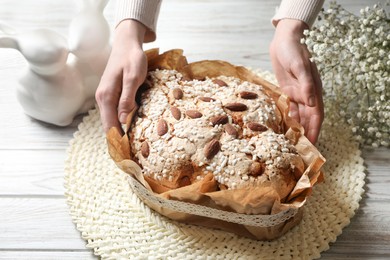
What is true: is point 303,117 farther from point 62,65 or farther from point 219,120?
point 62,65

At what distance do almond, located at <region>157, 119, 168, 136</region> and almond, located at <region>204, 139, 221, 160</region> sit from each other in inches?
4.6

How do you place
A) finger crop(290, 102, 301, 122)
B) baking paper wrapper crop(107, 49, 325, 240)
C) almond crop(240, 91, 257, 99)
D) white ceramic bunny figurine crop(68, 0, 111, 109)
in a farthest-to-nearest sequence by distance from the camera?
white ceramic bunny figurine crop(68, 0, 111, 109) < finger crop(290, 102, 301, 122) < almond crop(240, 91, 257, 99) < baking paper wrapper crop(107, 49, 325, 240)

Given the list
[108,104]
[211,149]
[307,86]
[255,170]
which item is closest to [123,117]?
[108,104]

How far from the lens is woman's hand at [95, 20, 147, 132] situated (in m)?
1.57

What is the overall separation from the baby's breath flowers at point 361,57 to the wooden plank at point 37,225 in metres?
0.77

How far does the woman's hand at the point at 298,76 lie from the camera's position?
1618mm

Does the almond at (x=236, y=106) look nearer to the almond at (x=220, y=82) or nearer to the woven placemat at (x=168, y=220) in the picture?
the almond at (x=220, y=82)

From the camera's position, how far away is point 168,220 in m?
1.55

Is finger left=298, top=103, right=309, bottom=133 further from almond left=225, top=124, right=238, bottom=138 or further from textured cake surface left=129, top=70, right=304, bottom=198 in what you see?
almond left=225, top=124, right=238, bottom=138

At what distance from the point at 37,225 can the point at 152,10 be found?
67cm

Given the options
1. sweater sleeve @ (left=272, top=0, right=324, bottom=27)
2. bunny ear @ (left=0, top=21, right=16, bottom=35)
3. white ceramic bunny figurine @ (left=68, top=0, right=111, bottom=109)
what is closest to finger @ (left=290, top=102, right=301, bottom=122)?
sweater sleeve @ (left=272, top=0, right=324, bottom=27)

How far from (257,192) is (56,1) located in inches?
54.6

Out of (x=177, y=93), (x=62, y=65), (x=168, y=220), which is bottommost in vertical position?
(x=168, y=220)

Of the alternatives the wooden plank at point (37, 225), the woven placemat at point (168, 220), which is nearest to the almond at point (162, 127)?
the woven placemat at point (168, 220)
